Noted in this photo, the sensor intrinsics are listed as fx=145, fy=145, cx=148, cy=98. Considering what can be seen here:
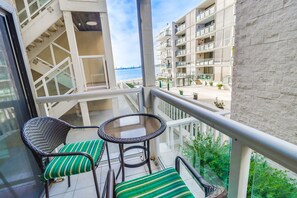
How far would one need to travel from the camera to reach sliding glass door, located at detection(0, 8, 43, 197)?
1.15m

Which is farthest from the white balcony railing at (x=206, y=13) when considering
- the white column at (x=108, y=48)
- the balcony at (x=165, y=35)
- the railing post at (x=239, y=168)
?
the railing post at (x=239, y=168)

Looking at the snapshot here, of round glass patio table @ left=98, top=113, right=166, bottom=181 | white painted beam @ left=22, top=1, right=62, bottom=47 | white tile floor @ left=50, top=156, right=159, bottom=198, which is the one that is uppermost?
white painted beam @ left=22, top=1, right=62, bottom=47

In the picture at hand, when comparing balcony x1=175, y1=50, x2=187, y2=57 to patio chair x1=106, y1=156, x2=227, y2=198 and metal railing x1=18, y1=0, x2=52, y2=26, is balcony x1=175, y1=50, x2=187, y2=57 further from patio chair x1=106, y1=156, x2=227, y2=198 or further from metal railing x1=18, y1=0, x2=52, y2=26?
patio chair x1=106, y1=156, x2=227, y2=198

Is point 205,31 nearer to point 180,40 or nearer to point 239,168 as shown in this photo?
point 180,40

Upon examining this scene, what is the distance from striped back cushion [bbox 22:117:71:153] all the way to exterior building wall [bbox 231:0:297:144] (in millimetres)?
3044

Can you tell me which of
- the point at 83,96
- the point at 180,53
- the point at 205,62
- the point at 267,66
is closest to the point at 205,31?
the point at 205,62

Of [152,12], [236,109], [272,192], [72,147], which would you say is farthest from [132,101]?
[236,109]

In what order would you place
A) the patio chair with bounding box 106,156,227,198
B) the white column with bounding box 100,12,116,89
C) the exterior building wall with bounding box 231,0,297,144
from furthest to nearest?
1. the white column with bounding box 100,12,116,89
2. the exterior building wall with bounding box 231,0,297,144
3. the patio chair with bounding box 106,156,227,198

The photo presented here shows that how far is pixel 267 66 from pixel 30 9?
605 centimetres

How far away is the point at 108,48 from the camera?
4.38 meters

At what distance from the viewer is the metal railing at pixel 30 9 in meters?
4.09

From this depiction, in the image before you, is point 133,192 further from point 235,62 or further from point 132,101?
point 235,62

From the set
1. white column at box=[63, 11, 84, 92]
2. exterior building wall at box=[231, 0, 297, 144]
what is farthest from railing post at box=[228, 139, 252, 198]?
white column at box=[63, 11, 84, 92]

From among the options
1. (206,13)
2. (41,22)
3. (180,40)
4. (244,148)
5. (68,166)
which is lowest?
(68,166)
